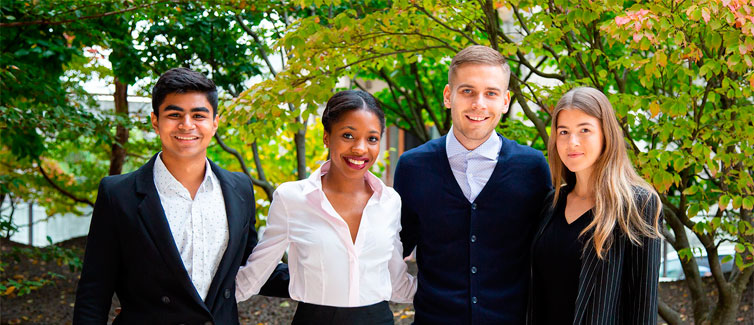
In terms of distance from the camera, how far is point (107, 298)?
2.62 meters

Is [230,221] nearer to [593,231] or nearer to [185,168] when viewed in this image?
[185,168]

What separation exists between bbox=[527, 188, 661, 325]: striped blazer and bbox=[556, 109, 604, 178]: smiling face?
0.80 feet

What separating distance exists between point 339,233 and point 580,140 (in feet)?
3.49

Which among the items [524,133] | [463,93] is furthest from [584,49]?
[463,93]

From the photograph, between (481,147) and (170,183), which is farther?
(481,147)

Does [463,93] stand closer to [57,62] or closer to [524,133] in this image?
[524,133]

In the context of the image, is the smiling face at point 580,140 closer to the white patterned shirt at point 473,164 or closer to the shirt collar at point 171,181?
the white patterned shirt at point 473,164

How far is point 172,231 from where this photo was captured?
264 cm

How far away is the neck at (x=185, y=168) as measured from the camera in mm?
2727

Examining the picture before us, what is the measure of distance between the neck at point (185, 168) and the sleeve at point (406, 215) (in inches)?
37.4

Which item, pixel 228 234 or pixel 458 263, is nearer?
pixel 228 234

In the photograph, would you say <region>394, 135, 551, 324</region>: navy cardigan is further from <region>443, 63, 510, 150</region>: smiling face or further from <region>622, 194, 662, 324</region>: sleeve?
<region>622, 194, 662, 324</region>: sleeve

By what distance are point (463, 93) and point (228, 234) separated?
1.20 meters

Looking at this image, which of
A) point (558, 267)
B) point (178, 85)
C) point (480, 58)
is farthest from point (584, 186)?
point (178, 85)
